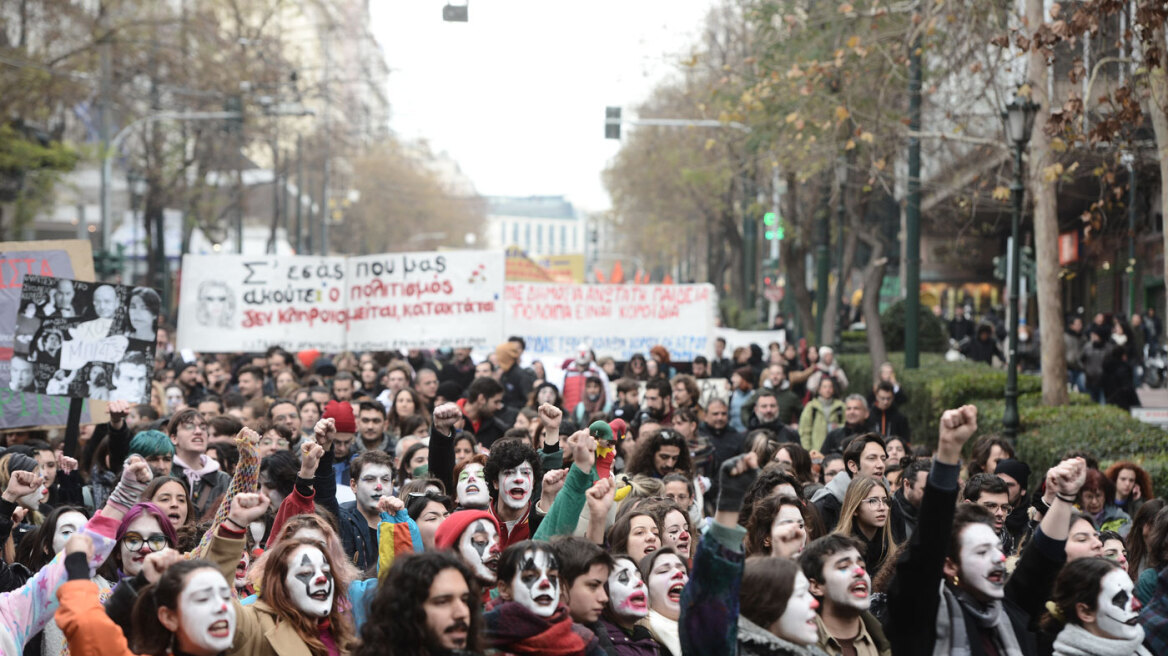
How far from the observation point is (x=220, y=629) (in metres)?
4.58

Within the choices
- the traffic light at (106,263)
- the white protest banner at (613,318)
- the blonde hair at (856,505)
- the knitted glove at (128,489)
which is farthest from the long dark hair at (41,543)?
the traffic light at (106,263)

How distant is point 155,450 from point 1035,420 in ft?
28.6

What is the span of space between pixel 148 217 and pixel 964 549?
32.7 m

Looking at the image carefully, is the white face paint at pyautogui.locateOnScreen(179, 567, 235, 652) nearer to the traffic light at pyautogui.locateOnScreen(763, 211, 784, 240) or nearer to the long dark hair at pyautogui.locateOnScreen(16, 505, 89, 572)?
the long dark hair at pyautogui.locateOnScreen(16, 505, 89, 572)

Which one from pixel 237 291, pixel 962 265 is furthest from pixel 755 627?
pixel 962 265

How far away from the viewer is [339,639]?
522 centimetres

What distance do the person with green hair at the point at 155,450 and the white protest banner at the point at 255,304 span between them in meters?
9.32

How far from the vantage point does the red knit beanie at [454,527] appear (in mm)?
5484

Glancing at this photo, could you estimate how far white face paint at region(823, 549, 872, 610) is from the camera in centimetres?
499

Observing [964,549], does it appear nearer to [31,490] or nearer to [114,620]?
[114,620]

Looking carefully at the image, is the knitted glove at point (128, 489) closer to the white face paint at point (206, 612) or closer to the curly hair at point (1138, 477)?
the white face paint at point (206, 612)

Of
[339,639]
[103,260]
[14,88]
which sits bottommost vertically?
[339,639]

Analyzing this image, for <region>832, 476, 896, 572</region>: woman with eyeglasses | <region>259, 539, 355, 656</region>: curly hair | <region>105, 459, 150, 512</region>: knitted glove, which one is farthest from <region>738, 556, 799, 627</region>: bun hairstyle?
<region>105, 459, 150, 512</region>: knitted glove

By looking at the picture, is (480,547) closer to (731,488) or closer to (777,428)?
(731,488)
